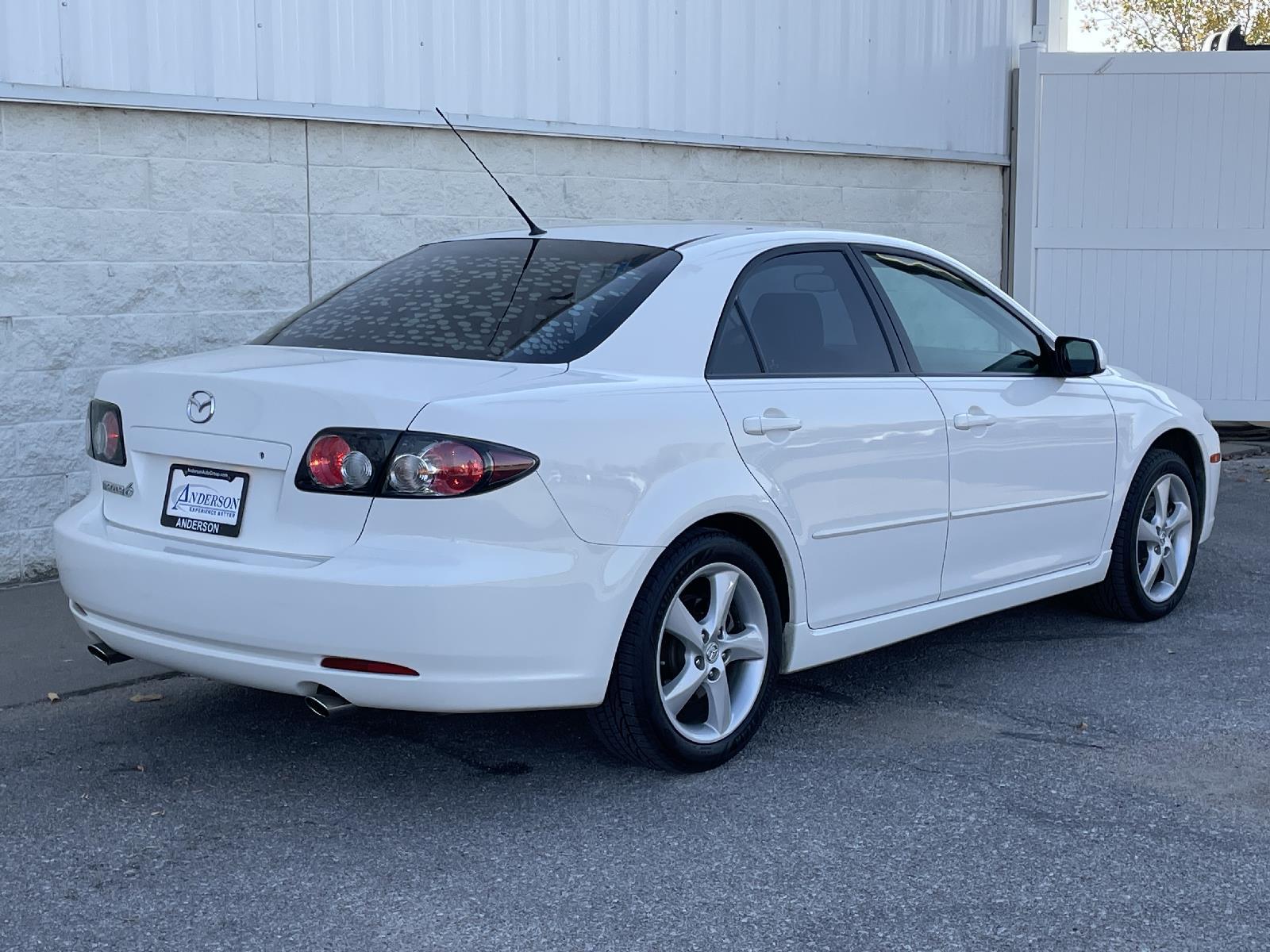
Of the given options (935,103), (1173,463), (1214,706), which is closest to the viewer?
(1214,706)

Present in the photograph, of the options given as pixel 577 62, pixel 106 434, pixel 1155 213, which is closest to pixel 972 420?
pixel 106 434

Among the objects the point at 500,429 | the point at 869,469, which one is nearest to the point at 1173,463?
the point at 869,469

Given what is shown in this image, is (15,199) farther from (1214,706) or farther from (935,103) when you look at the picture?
(935,103)

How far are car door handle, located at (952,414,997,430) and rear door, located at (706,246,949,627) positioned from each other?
106 millimetres

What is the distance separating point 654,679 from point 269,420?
47.7 inches

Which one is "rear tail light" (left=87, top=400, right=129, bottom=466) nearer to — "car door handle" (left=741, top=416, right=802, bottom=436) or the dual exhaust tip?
the dual exhaust tip

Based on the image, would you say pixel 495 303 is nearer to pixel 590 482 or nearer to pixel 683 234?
pixel 683 234

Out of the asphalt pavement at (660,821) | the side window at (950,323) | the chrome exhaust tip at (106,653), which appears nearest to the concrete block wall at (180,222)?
the asphalt pavement at (660,821)

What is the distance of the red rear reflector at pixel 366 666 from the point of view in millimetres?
3754

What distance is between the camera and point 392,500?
3.73 metres

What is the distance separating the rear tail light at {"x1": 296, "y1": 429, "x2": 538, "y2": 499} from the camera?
12.2 ft

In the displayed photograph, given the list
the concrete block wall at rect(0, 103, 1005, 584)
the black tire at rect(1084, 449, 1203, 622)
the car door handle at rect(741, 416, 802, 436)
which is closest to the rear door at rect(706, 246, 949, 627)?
the car door handle at rect(741, 416, 802, 436)

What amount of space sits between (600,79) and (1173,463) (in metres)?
4.10

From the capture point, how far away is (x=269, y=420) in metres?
3.88
